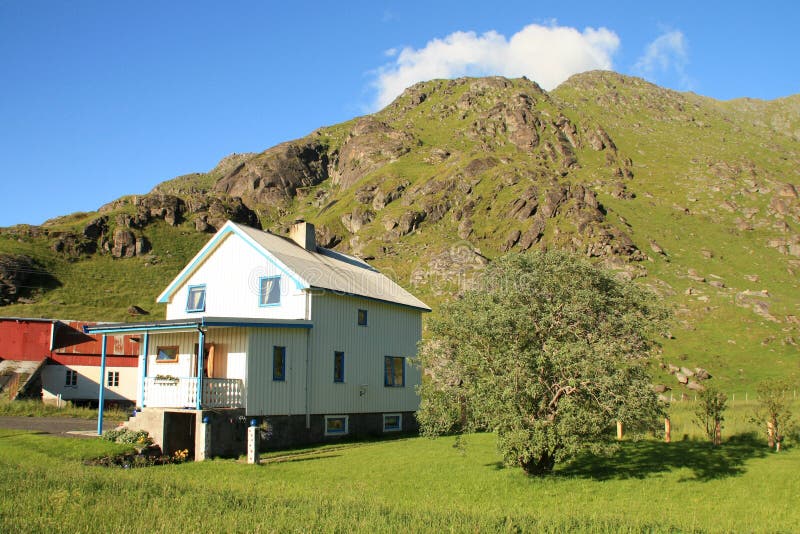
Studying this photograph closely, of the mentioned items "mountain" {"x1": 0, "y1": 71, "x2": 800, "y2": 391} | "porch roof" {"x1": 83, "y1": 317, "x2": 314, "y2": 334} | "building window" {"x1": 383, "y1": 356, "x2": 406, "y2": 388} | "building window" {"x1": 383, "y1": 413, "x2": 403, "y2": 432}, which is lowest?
"building window" {"x1": 383, "y1": 413, "x2": 403, "y2": 432}

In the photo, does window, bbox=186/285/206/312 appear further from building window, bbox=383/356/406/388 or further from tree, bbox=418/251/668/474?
tree, bbox=418/251/668/474

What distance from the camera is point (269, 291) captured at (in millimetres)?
28219

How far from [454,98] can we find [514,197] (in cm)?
9251

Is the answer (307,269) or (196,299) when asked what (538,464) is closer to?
(307,269)

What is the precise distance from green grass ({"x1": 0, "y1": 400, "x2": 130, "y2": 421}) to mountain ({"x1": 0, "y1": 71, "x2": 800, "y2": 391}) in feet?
98.3

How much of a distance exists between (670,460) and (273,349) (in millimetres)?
15312

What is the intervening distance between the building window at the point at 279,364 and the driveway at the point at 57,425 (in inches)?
280

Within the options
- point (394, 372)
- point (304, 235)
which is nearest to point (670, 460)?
point (394, 372)

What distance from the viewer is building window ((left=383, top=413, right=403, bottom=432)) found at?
3130 centimetres

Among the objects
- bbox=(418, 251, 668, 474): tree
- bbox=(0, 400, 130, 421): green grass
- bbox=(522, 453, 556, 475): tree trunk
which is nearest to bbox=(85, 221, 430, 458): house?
bbox=(418, 251, 668, 474): tree

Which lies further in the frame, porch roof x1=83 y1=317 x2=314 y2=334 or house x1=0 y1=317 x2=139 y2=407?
house x1=0 y1=317 x2=139 y2=407

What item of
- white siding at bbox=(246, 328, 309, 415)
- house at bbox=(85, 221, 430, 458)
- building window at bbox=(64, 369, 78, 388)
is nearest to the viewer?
house at bbox=(85, 221, 430, 458)

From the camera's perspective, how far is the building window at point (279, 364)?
82.8 ft

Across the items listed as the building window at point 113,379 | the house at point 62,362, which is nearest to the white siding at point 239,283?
the house at point 62,362
